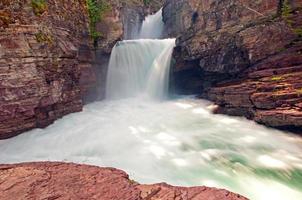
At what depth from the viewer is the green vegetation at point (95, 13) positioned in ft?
56.9

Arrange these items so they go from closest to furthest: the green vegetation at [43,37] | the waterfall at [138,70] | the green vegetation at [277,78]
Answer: the green vegetation at [43,37] < the green vegetation at [277,78] < the waterfall at [138,70]

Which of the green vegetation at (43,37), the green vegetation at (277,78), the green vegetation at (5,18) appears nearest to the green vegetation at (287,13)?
the green vegetation at (277,78)

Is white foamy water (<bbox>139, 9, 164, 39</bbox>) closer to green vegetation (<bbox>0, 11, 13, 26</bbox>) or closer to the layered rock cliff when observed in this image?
the layered rock cliff

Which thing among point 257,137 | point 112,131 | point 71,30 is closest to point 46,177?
point 112,131

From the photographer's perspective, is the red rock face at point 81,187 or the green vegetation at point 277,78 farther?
the green vegetation at point 277,78

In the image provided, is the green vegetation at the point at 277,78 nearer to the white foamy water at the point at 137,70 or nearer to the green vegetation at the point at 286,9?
the green vegetation at the point at 286,9

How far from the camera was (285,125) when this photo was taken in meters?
11.7

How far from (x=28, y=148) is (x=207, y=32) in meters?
12.9

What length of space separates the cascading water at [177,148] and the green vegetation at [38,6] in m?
5.14

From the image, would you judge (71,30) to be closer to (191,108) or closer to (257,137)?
(191,108)

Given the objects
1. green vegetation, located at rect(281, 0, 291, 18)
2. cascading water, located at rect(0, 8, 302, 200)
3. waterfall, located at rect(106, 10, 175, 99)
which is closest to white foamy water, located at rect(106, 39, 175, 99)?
waterfall, located at rect(106, 10, 175, 99)

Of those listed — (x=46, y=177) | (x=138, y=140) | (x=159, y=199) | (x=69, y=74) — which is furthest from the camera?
(x=69, y=74)

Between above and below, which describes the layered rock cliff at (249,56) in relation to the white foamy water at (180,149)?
above

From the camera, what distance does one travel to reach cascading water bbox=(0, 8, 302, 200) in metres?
8.02
